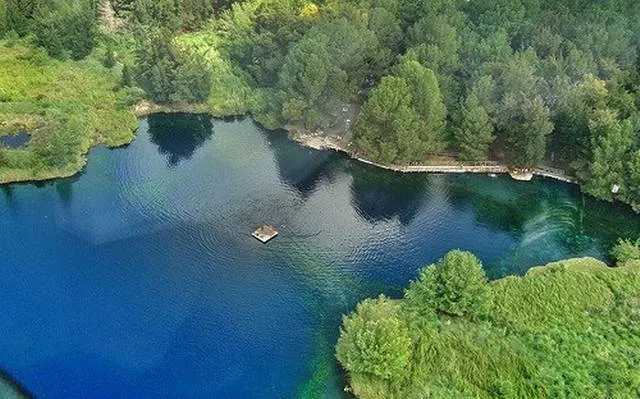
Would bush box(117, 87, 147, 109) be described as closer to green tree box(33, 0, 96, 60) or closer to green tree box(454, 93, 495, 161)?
green tree box(33, 0, 96, 60)

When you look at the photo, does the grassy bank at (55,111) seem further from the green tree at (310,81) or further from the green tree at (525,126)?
the green tree at (525,126)

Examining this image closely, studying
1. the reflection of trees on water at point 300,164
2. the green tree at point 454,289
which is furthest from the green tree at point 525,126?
the green tree at point 454,289

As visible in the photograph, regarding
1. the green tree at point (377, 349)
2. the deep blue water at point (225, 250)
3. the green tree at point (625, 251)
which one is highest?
the green tree at point (625, 251)

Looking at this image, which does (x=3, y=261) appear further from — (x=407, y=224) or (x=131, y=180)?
(x=407, y=224)

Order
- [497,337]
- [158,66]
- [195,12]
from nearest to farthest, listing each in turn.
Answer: [497,337]
[158,66]
[195,12]

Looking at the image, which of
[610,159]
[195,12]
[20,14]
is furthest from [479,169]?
[20,14]

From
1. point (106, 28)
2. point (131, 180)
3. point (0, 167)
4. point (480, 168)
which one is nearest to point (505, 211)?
point (480, 168)

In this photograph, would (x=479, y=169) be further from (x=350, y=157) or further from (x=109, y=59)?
(x=109, y=59)
